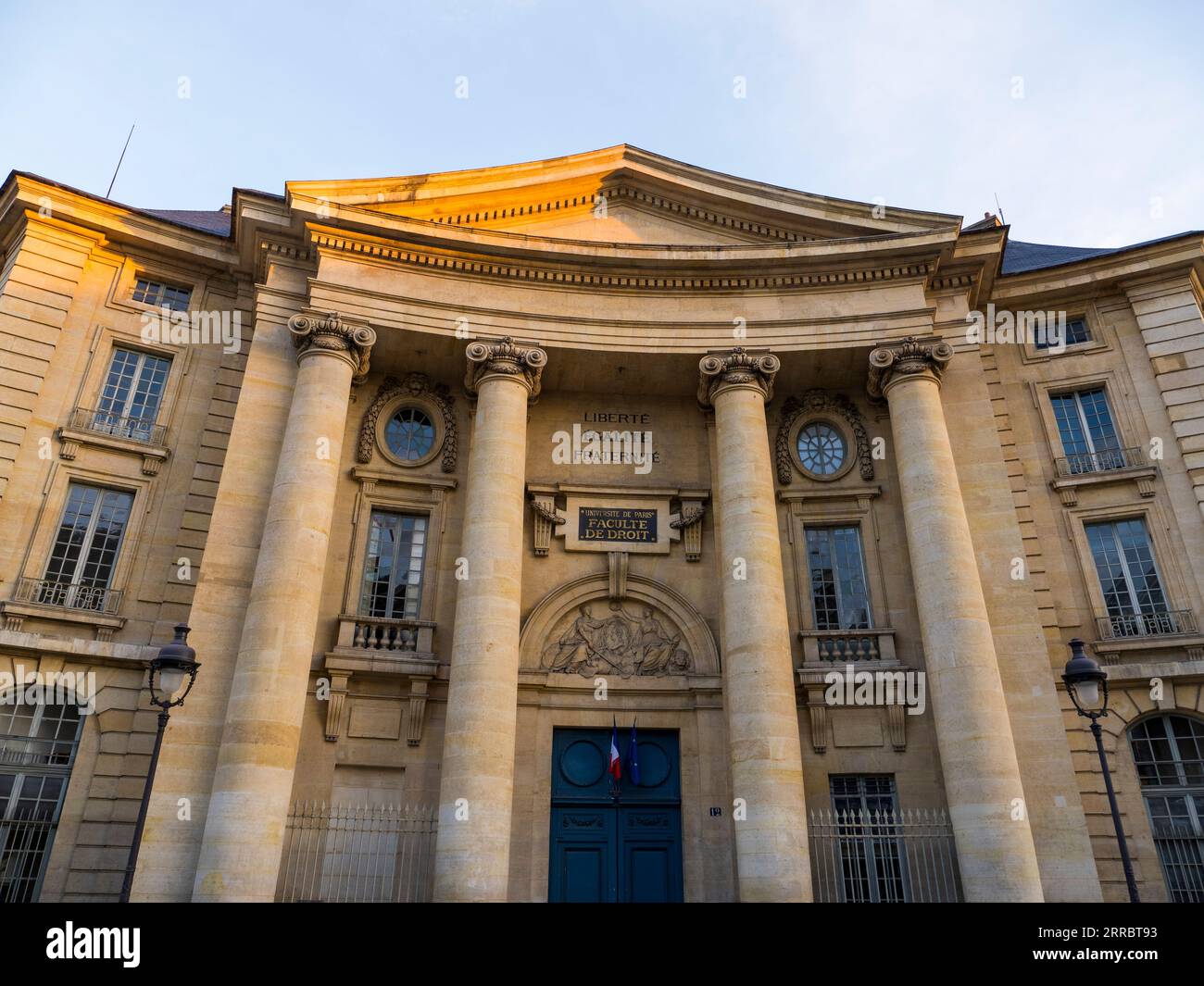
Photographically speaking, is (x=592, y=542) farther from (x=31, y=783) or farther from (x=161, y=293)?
(x=161, y=293)

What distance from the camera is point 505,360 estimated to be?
17.2 metres

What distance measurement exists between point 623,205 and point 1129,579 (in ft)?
44.7

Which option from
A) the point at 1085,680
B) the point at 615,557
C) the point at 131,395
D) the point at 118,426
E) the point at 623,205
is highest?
the point at 623,205

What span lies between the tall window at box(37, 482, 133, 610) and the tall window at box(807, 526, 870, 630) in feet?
46.3

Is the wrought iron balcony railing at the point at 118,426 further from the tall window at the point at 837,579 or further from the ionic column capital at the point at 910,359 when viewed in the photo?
the ionic column capital at the point at 910,359

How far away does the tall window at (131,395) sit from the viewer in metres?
17.2

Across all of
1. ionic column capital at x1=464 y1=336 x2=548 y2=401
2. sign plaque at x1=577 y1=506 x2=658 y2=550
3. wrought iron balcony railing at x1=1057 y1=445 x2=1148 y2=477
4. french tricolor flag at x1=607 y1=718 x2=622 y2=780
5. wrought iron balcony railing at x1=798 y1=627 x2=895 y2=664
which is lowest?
french tricolor flag at x1=607 y1=718 x2=622 y2=780

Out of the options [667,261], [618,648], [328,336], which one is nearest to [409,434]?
[328,336]

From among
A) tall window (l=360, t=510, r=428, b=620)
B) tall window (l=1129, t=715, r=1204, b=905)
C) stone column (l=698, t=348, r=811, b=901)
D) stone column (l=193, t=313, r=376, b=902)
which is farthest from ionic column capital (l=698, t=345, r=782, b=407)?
tall window (l=1129, t=715, r=1204, b=905)

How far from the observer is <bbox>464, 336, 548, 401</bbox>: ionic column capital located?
1716 centimetres

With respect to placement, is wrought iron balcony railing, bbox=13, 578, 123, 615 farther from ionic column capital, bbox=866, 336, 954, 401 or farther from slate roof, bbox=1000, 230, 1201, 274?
slate roof, bbox=1000, 230, 1201, 274
